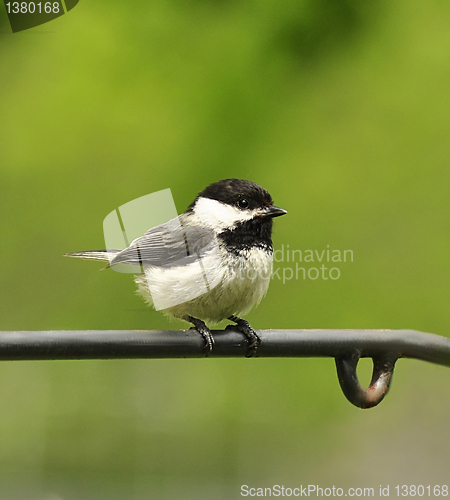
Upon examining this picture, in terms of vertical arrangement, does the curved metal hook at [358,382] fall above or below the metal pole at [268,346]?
below

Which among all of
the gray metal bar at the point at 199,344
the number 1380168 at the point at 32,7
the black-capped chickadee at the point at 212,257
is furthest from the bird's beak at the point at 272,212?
the number 1380168 at the point at 32,7

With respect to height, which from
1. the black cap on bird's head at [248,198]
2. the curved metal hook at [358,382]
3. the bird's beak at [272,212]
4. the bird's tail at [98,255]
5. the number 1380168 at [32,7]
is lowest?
the curved metal hook at [358,382]

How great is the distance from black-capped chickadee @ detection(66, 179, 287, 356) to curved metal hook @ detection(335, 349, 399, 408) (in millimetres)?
334

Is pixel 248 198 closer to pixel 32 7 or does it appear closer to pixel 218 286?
pixel 218 286

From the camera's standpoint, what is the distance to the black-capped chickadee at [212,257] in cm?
142

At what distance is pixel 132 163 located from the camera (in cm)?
232

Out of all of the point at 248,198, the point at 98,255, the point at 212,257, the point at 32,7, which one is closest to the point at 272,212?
the point at 248,198

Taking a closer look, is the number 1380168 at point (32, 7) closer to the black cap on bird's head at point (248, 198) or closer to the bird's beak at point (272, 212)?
the black cap on bird's head at point (248, 198)

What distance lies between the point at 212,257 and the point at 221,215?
16cm

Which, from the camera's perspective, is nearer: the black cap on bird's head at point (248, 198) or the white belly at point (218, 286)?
the white belly at point (218, 286)

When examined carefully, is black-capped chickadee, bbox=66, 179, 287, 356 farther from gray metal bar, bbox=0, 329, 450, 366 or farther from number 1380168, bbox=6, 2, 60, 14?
number 1380168, bbox=6, 2, 60, 14

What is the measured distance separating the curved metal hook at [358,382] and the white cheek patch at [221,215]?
1.72 feet

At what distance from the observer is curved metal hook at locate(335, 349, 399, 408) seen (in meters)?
1.09

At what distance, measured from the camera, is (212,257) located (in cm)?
142
